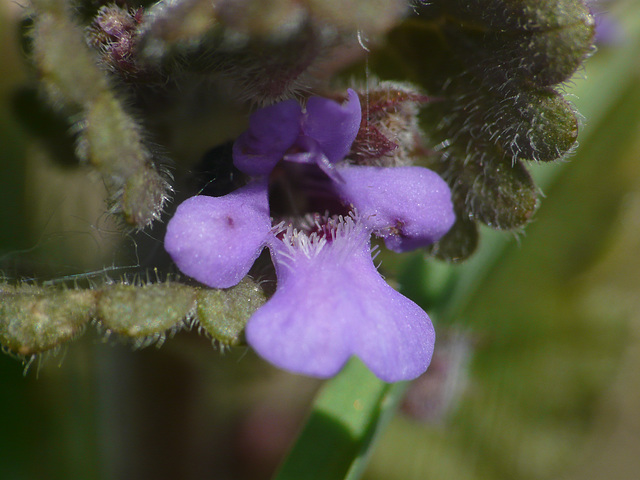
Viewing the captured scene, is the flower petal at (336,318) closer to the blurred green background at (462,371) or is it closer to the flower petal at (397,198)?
the flower petal at (397,198)

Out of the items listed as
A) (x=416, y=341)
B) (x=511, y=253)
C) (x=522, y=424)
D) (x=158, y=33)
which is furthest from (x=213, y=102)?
(x=522, y=424)

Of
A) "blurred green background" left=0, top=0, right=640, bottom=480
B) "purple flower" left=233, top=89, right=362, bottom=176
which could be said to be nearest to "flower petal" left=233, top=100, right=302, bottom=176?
"purple flower" left=233, top=89, right=362, bottom=176

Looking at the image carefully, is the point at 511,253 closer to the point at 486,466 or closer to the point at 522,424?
the point at 522,424

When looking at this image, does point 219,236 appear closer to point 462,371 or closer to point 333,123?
point 333,123

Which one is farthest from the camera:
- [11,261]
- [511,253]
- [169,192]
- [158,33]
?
[511,253]

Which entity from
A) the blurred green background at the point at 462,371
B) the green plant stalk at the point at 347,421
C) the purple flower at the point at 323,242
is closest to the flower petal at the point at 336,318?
the purple flower at the point at 323,242

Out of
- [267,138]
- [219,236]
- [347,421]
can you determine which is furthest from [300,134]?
[347,421]

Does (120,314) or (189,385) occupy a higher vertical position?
(120,314)
